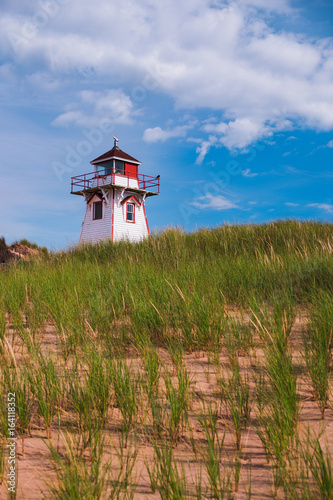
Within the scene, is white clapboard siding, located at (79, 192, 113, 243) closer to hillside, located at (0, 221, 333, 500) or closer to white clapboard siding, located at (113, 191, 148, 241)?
white clapboard siding, located at (113, 191, 148, 241)

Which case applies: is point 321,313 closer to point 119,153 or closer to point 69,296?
point 69,296

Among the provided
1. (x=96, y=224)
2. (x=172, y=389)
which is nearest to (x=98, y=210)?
(x=96, y=224)

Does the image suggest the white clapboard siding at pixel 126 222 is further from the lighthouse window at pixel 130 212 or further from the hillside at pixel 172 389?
the hillside at pixel 172 389

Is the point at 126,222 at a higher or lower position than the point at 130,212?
lower

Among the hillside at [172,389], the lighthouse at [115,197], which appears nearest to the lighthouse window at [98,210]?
the lighthouse at [115,197]

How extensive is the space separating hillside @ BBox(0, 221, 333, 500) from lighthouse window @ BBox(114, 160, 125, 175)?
25561 mm

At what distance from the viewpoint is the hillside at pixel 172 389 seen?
195cm

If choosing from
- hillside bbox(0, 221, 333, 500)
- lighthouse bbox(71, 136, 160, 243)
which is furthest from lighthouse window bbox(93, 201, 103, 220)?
hillside bbox(0, 221, 333, 500)

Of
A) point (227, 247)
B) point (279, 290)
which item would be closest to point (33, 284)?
point (279, 290)

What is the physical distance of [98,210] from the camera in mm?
31969

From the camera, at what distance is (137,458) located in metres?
2.23

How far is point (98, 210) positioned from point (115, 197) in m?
2.29

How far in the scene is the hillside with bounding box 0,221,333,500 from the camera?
76.9 inches

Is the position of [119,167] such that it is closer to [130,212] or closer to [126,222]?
[130,212]
